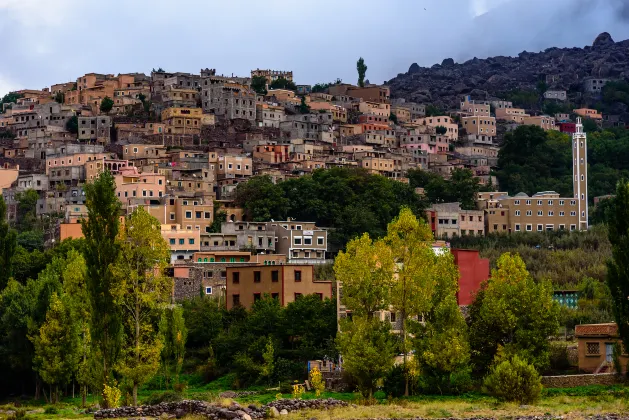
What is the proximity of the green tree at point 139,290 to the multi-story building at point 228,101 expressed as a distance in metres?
76.1

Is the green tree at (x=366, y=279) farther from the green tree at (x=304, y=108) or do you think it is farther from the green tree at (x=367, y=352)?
the green tree at (x=304, y=108)

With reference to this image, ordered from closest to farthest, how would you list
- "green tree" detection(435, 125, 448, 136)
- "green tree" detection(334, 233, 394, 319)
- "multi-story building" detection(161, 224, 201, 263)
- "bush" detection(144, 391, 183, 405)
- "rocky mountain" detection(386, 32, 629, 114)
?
1. "bush" detection(144, 391, 183, 405)
2. "green tree" detection(334, 233, 394, 319)
3. "multi-story building" detection(161, 224, 201, 263)
4. "green tree" detection(435, 125, 448, 136)
5. "rocky mountain" detection(386, 32, 629, 114)

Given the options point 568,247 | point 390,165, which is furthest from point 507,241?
point 390,165

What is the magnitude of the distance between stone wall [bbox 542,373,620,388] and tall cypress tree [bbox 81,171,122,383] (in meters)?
16.1

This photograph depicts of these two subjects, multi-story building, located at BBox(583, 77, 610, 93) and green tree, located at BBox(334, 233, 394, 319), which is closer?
green tree, located at BBox(334, 233, 394, 319)

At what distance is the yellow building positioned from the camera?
11294 centimetres

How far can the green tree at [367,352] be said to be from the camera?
44281 mm

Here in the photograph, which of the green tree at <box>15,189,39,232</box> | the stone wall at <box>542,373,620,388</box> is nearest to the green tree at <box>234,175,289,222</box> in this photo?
the green tree at <box>15,189,39,232</box>

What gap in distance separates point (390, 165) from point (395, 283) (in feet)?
205

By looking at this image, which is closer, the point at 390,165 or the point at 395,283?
the point at 395,283

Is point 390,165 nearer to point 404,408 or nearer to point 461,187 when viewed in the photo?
point 461,187

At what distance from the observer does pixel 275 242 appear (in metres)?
86.1

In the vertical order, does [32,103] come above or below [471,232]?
above

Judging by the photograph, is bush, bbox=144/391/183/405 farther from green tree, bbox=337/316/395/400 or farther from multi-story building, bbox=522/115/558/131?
multi-story building, bbox=522/115/558/131
